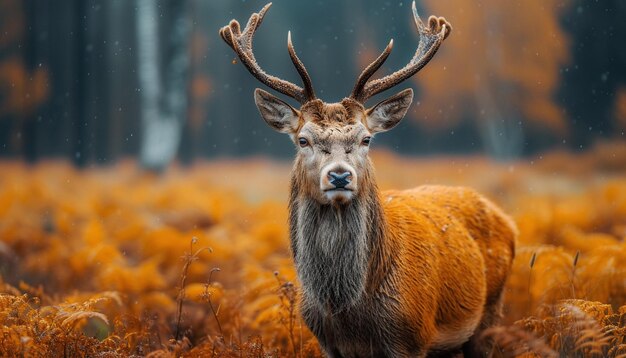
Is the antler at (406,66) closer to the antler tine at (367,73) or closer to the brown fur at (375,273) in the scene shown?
the antler tine at (367,73)

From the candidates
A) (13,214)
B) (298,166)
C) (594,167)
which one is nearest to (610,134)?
(594,167)

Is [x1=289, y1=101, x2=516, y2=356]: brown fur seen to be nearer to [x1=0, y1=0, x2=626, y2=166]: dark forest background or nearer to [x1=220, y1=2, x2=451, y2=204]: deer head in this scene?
[x1=220, y1=2, x2=451, y2=204]: deer head

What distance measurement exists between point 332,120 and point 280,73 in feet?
87.2

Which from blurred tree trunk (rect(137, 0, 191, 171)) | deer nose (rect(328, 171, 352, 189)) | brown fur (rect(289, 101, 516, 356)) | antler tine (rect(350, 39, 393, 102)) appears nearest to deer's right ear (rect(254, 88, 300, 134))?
brown fur (rect(289, 101, 516, 356))

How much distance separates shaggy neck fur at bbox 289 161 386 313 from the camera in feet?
14.2

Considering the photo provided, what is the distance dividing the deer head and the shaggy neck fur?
0.12m

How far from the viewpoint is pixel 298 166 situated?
14.9 ft

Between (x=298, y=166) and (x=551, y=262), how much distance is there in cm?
339

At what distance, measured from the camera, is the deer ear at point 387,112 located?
188 inches

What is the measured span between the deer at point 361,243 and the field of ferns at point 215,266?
0.44 m

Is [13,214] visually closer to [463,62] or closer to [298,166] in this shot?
[298,166]

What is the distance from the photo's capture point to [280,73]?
30.7 meters

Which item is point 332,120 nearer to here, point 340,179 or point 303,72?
point 303,72

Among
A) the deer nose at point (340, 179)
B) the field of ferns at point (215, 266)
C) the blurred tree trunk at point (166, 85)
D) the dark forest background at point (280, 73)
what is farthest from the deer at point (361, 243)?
the blurred tree trunk at point (166, 85)
